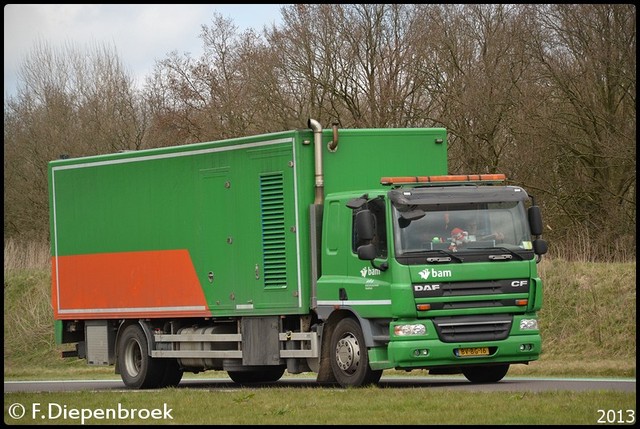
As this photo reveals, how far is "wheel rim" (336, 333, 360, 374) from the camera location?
17.8 meters

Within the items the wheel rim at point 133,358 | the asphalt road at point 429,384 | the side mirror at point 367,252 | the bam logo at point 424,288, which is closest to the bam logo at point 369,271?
the side mirror at point 367,252

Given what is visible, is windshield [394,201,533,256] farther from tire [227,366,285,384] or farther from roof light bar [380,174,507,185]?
tire [227,366,285,384]

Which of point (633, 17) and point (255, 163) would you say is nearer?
point (255, 163)

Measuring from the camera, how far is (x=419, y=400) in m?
15.1

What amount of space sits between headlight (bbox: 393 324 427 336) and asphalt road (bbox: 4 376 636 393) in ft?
3.30

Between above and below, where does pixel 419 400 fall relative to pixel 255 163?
below

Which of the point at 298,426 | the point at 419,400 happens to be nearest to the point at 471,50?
the point at 419,400

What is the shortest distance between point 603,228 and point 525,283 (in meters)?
16.5

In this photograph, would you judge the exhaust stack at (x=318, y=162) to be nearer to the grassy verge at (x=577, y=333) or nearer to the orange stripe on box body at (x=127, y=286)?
the orange stripe on box body at (x=127, y=286)

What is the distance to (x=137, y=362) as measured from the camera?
2195cm

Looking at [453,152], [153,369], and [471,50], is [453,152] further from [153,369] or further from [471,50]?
[153,369]

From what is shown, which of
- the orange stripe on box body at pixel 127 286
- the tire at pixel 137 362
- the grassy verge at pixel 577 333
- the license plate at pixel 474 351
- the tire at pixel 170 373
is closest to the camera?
the license plate at pixel 474 351

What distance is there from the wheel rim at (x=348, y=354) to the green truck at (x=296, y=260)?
3cm

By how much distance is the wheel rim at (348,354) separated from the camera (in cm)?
1775
